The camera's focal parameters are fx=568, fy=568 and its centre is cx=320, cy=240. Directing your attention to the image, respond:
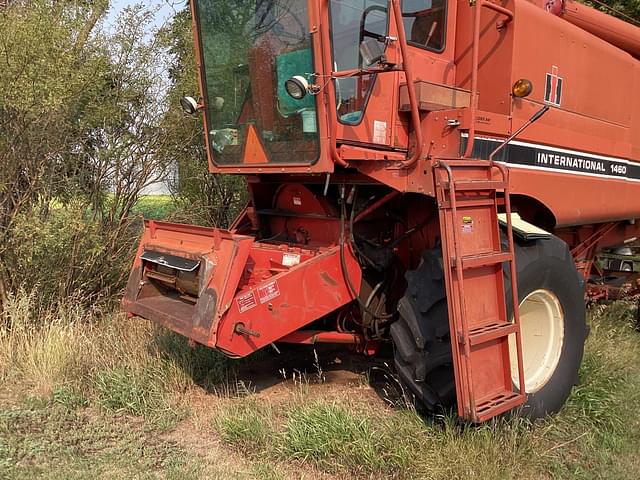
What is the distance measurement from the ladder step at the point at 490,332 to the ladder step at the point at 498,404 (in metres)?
0.33

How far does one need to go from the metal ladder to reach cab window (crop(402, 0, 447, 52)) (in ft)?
3.23

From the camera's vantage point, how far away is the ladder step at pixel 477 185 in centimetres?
317

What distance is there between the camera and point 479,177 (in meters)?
3.42

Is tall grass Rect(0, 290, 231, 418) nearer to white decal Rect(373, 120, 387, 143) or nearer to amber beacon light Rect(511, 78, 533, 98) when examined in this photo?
white decal Rect(373, 120, 387, 143)

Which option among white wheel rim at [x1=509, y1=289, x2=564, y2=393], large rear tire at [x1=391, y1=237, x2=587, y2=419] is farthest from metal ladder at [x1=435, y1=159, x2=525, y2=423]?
white wheel rim at [x1=509, y1=289, x2=564, y2=393]

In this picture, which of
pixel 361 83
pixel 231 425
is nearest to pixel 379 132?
pixel 361 83

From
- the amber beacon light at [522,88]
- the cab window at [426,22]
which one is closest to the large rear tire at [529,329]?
the amber beacon light at [522,88]

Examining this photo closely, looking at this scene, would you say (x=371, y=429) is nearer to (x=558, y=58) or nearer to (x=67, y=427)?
(x=67, y=427)

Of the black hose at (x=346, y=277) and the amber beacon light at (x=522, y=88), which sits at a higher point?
the amber beacon light at (x=522, y=88)

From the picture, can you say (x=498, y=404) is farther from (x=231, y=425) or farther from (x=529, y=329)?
(x=231, y=425)

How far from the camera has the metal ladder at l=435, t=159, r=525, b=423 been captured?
299 centimetres

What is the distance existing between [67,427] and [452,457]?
7.74 ft

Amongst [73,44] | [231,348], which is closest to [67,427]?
[231,348]

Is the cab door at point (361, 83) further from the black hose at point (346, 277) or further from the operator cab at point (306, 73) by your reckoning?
the black hose at point (346, 277)
